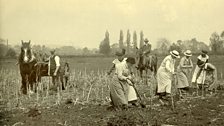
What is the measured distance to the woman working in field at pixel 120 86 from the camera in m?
8.23

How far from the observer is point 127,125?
6918mm

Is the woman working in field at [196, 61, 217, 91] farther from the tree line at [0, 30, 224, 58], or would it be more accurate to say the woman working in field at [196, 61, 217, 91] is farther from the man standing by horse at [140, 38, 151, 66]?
the man standing by horse at [140, 38, 151, 66]

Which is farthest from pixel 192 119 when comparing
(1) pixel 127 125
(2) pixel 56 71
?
(2) pixel 56 71

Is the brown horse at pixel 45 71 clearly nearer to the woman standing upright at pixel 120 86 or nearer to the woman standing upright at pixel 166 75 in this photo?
the woman standing upright at pixel 120 86

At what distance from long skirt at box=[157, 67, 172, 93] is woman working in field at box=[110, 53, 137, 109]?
0.96 metres

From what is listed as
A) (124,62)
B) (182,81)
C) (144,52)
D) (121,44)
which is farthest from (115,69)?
(144,52)

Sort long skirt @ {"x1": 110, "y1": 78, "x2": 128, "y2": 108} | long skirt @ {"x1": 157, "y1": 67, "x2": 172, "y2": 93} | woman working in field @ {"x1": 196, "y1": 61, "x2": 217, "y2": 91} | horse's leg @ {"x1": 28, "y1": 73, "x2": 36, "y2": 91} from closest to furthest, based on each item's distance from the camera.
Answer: long skirt @ {"x1": 110, "y1": 78, "x2": 128, "y2": 108}
long skirt @ {"x1": 157, "y1": 67, "x2": 172, "y2": 93}
woman working in field @ {"x1": 196, "y1": 61, "x2": 217, "y2": 91}
horse's leg @ {"x1": 28, "y1": 73, "x2": 36, "y2": 91}

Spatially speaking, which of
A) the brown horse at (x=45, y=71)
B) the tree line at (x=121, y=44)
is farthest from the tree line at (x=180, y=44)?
the brown horse at (x=45, y=71)

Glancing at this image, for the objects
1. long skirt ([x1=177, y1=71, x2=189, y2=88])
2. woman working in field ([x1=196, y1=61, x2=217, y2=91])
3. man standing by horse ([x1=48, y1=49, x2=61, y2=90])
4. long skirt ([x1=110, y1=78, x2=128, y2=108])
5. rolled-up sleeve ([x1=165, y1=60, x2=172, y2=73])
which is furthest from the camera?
man standing by horse ([x1=48, y1=49, x2=61, y2=90])

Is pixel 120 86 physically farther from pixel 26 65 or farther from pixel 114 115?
pixel 26 65

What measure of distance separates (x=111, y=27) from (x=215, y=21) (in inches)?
97.3

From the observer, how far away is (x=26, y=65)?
10.5 meters

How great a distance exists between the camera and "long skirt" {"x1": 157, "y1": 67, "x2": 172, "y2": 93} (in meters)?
9.01

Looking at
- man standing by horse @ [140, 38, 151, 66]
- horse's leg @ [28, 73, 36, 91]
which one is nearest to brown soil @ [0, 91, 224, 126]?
horse's leg @ [28, 73, 36, 91]
